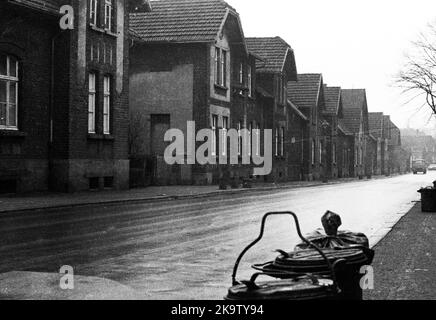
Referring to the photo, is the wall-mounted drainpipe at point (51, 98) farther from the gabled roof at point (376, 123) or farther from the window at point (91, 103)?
the gabled roof at point (376, 123)

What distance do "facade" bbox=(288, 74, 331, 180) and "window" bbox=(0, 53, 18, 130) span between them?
38.8 m

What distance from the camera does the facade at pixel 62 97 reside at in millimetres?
22984

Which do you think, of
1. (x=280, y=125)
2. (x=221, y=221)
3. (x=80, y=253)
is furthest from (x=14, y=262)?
(x=280, y=125)

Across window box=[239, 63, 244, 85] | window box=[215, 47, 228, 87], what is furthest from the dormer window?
window box=[239, 63, 244, 85]

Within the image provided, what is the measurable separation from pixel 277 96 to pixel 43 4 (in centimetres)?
2897

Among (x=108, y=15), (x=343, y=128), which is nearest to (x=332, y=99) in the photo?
(x=343, y=128)

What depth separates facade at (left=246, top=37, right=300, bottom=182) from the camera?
163 ft

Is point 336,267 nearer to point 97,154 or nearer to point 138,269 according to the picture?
point 138,269

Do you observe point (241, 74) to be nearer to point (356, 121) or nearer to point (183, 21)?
point (183, 21)

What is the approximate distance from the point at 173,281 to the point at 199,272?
76 centimetres

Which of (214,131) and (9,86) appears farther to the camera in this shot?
(214,131)

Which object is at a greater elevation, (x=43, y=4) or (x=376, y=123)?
(x=376, y=123)

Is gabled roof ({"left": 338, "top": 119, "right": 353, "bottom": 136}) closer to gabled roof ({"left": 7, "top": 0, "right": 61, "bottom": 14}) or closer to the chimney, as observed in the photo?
the chimney

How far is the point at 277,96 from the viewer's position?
168 ft
